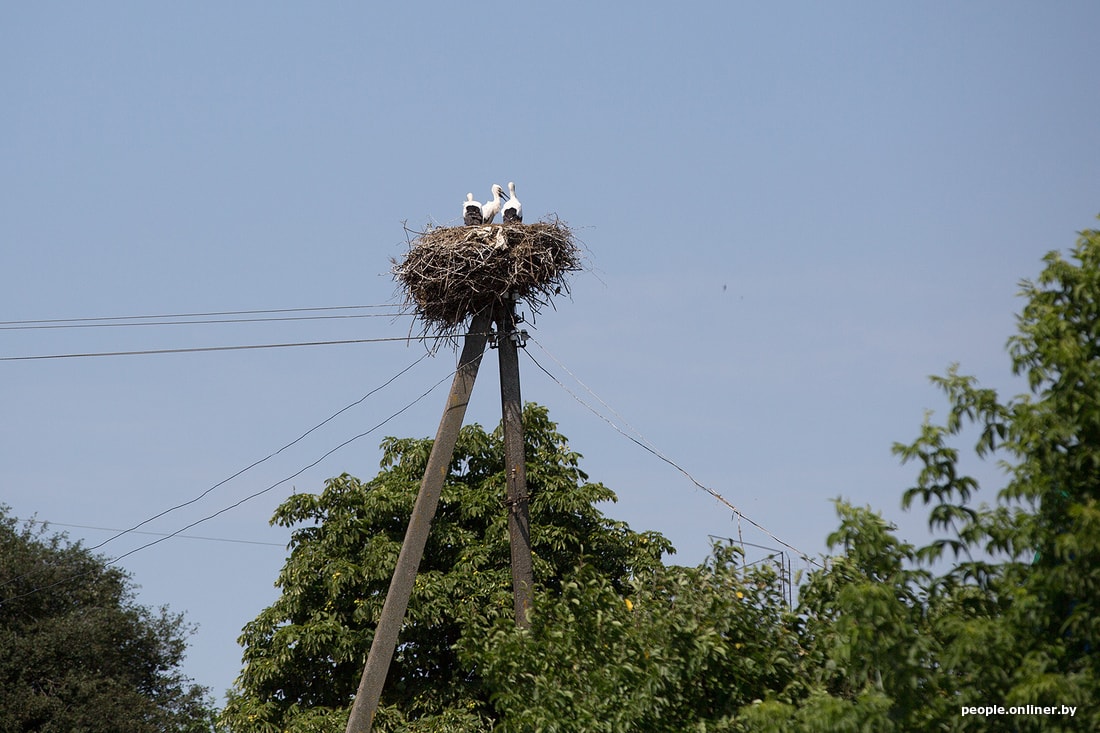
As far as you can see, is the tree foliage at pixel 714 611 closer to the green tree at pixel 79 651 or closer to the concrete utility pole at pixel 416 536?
the concrete utility pole at pixel 416 536

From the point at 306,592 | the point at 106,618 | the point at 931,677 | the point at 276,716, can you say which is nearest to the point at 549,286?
the point at 306,592

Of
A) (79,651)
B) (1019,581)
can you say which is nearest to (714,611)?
(1019,581)

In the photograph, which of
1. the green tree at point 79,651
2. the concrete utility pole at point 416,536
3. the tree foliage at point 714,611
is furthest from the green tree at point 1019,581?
the green tree at point 79,651

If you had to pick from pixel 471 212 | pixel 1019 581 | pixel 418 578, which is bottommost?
pixel 1019 581

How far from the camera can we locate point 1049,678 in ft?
26.5

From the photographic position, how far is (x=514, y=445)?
15.9 m

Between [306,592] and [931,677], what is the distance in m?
12.0

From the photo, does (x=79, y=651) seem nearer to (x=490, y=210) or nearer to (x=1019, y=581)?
(x=490, y=210)

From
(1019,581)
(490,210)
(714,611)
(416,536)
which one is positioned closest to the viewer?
(1019,581)

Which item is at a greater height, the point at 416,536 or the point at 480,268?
the point at 480,268

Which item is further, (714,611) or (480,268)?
(480,268)

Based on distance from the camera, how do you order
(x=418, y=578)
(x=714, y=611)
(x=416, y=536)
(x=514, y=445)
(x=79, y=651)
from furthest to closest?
(x=79, y=651) < (x=418, y=578) < (x=514, y=445) < (x=416, y=536) < (x=714, y=611)

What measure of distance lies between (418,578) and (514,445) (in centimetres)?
379

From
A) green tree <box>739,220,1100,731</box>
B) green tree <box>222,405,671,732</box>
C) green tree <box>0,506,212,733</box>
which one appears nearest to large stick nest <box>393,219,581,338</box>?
green tree <box>222,405,671,732</box>
